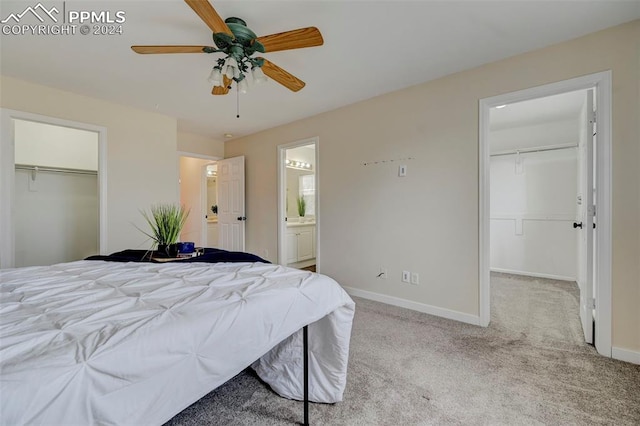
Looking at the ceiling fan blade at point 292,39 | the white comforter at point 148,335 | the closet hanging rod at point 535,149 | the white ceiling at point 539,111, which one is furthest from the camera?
the closet hanging rod at point 535,149

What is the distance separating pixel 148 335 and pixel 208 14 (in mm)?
1564

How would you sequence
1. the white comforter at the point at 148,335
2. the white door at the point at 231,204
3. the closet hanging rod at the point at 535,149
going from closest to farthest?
the white comforter at the point at 148,335
the closet hanging rod at the point at 535,149
the white door at the point at 231,204

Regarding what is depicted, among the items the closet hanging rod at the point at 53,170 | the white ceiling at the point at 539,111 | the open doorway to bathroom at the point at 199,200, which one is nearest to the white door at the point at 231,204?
the open doorway to bathroom at the point at 199,200

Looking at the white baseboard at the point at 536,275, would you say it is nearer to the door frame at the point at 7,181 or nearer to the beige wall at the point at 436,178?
the beige wall at the point at 436,178

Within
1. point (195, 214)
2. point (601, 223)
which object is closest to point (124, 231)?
point (195, 214)

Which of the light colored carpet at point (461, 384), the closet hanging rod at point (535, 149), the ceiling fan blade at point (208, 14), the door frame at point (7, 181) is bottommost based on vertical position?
the light colored carpet at point (461, 384)

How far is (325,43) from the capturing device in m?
2.20

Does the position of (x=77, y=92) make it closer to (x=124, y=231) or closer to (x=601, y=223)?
(x=124, y=231)

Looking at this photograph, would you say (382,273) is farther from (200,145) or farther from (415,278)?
(200,145)

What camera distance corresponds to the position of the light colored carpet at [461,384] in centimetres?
146

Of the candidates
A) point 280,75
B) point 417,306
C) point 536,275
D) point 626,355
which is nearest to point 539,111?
point 536,275

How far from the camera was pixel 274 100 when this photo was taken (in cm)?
336

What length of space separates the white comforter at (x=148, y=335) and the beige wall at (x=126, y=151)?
2154 millimetres

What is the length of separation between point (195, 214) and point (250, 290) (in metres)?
5.26
